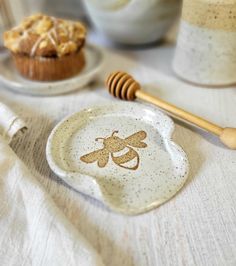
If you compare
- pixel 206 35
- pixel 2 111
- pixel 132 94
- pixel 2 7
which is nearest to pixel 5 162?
pixel 2 111

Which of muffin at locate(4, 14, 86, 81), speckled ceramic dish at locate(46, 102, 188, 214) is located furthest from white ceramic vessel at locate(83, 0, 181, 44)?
speckled ceramic dish at locate(46, 102, 188, 214)

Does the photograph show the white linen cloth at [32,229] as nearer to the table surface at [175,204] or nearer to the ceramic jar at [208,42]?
the table surface at [175,204]

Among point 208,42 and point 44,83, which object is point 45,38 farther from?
point 208,42

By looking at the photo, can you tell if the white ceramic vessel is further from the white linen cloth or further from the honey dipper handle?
the white linen cloth

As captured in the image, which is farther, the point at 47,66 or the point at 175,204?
the point at 47,66

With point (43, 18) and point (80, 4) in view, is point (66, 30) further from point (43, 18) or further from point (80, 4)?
point (80, 4)

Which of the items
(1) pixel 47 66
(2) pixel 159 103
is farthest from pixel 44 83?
(2) pixel 159 103

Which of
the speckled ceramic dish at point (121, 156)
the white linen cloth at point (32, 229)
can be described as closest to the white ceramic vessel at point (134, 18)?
the speckled ceramic dish at point (121, 156)
